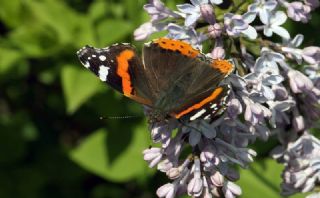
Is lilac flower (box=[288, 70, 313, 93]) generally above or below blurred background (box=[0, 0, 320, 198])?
above

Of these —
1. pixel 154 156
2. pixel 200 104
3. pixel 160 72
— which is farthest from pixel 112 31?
pixel 200 104

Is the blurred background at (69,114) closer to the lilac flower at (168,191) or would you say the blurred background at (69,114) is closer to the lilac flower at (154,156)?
the lilac flower at (154,156)

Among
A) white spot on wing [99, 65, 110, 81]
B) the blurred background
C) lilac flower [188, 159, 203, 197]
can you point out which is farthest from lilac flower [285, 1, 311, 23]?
white spot on wing [99, 65, 110, 81]

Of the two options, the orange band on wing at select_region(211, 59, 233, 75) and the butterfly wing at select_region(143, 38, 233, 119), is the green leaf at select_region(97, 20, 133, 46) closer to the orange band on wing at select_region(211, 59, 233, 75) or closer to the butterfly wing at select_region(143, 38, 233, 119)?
the butterfly wing at select_region(143, 38, 233, 119)

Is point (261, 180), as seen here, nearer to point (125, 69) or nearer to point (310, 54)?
point (310, 54)

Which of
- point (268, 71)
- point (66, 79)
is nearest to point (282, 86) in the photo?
point (268, 71)

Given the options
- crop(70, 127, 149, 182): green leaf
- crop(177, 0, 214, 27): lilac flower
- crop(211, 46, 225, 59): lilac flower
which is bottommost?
crop(70, 127, 149, 182): green leaf
